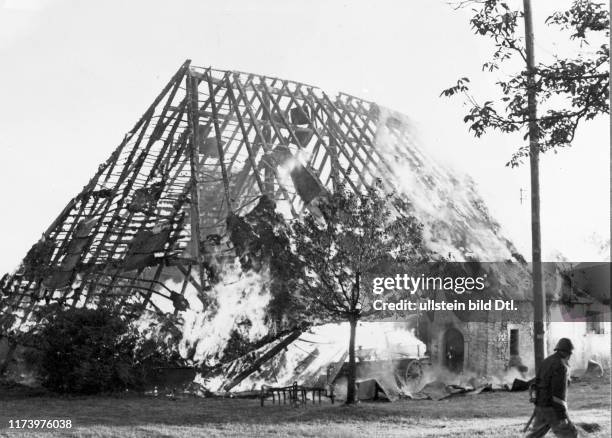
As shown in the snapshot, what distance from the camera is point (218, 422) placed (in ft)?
54.1

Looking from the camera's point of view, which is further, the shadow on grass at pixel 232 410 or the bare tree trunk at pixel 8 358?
the bare tree trunk at pixel 8 358

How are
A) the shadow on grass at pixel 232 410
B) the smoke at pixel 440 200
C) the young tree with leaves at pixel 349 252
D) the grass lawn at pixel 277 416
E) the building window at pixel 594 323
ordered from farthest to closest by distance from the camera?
the building window at pixel 594 323
the smoke at pixel 440 200
the young tree with leaves at pixel 349 252
the shadow on grass at pixel 232 410
the grass lawn at pixel 277 416

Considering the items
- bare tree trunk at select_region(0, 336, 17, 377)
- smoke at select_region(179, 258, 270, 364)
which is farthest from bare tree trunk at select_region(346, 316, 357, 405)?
bare tree trunk at select_region(0, 336, 17, 377)

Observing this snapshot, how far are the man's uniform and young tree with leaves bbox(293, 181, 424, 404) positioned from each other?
7.55 m

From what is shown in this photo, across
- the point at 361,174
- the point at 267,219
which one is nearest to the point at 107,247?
the point at 267,219

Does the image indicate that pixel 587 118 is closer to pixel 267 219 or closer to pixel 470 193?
pixel 267 219

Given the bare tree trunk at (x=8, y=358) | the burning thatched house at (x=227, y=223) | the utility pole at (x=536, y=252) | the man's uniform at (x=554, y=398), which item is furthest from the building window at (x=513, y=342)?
the man's uniform at (x=554, y=398)

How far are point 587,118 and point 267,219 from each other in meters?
10.6

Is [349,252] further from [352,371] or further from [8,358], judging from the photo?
[8,358]

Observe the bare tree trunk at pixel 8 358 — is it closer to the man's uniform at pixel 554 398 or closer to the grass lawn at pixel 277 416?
the grass lawn at pixel 277 416

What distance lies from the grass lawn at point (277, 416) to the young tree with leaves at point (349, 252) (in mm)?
1769

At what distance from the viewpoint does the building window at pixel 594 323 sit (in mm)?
28828

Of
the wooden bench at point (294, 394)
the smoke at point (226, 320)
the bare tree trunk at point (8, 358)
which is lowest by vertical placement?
the wooden bench at point (294, 394)

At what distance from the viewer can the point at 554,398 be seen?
11328mm
